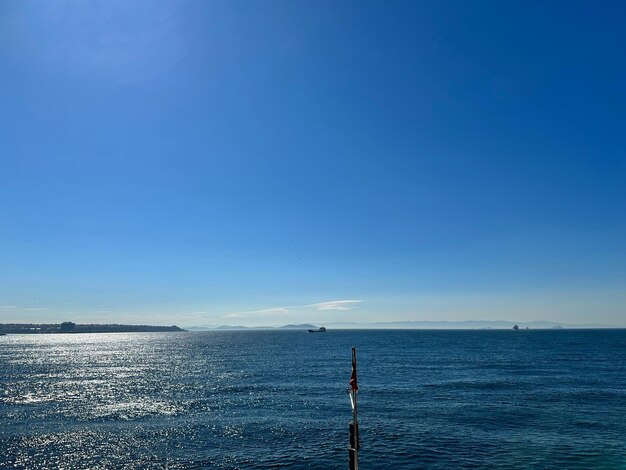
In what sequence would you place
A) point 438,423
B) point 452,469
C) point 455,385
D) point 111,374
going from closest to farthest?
point 452,469, point 438,423, point 455,385, point 111,374

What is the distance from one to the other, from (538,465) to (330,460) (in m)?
15.6

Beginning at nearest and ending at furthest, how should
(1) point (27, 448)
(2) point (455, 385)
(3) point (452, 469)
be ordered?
(3) point (452, 469) < (1) point (27, 448) < (2) point (455, 385)

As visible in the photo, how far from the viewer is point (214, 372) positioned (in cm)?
9394

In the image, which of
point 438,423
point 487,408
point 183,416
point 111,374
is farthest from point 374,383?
point 111,374

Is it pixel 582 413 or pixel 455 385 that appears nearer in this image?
pixel 582 413

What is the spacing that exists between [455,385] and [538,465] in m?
38.5

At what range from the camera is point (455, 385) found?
7025 cm

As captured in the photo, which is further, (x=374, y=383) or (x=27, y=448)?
(x=374, y=383)

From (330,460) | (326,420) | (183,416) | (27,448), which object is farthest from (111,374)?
(330,460)

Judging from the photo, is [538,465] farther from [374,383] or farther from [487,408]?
[374,383]

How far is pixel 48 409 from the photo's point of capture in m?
54.3

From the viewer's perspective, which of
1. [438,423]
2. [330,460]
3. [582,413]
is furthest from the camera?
[582,413]

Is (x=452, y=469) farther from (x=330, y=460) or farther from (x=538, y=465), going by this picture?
(x=330, y=460)

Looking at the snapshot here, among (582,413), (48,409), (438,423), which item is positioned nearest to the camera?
(438,423)
